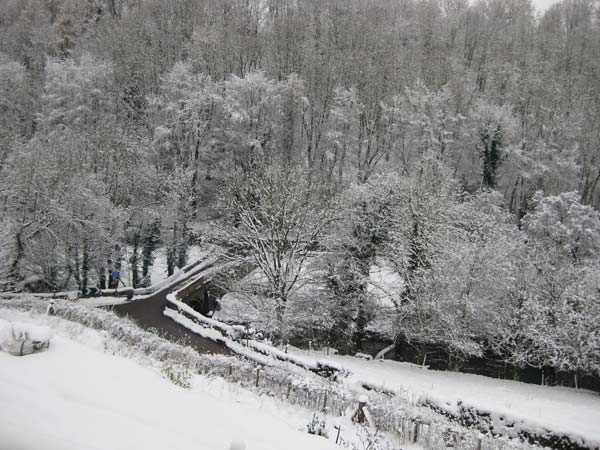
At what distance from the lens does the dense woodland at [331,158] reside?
21.0m

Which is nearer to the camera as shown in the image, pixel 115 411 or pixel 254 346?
pixel 115 411

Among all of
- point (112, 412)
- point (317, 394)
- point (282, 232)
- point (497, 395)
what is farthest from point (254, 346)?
point (112, 412)

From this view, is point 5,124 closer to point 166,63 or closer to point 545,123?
point 166,63

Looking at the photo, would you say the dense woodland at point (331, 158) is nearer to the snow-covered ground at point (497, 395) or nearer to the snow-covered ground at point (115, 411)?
the snow-covered ground at point (497, 395)

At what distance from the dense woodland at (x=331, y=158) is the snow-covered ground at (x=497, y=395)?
5.77ft

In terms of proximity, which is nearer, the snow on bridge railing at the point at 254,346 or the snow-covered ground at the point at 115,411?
the snow-covered ground at the point at 115,411

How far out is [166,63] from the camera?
3988cm

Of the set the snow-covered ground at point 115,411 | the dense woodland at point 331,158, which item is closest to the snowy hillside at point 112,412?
the snow-covered ground at point 115,411

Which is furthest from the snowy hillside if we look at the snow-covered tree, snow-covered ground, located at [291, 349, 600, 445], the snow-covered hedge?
the snow-covered tree

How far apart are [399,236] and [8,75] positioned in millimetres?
43661

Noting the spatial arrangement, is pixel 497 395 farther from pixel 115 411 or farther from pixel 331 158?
pixel 331 158

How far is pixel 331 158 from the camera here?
36.2 meters

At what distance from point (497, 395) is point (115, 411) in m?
15.5

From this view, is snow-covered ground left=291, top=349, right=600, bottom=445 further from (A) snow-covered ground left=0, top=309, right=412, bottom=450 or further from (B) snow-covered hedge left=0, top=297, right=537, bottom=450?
(A) snow-covered ground left=0, top=309, right=412, bottom=450
